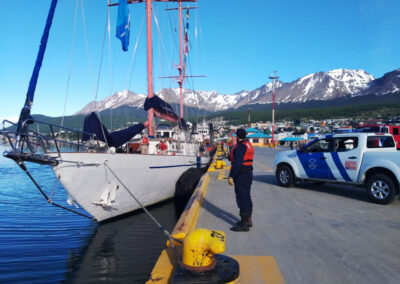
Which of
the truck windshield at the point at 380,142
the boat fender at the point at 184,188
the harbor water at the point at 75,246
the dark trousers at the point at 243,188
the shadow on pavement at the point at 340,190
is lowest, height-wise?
the harbor water at the point at 75,246

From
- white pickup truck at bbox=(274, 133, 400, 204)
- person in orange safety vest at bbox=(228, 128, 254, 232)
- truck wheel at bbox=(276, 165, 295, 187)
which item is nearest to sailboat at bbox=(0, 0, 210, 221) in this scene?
person in orange safety vest at bbox=(228, 128, 254, 232)

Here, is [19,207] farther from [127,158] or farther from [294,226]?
[294,226]

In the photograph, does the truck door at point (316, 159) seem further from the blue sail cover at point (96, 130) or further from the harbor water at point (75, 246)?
the blue sail cover at point (96, 130)

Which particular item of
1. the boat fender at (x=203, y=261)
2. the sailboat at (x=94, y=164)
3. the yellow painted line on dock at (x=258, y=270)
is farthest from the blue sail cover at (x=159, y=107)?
the boat fender at (x=203, y=261)

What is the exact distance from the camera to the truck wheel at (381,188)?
22.3 ft

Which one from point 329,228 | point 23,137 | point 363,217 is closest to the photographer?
point 329,228

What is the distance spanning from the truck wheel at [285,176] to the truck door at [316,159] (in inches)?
22.2

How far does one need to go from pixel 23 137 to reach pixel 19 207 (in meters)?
6.61

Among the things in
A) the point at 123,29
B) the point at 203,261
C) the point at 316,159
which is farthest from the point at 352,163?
the point at 123,29

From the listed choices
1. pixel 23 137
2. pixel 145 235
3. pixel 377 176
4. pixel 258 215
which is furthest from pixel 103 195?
pixel 377 176

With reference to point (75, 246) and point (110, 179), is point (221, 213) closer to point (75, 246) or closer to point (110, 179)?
point (110, 179)

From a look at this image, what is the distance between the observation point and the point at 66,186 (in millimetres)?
7426

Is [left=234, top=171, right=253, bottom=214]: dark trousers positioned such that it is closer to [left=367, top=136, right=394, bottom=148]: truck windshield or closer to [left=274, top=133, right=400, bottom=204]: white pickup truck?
[left=274, top=133, right=400, bottom=204]: white pickup truck

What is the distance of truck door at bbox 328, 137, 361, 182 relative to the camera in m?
7.60
